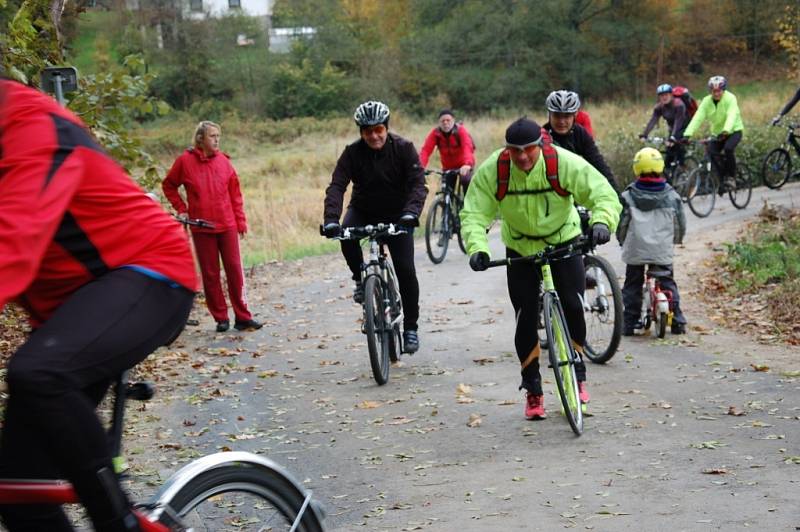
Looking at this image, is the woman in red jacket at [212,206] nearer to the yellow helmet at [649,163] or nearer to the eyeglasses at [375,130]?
the eyeglasses at [375,130]

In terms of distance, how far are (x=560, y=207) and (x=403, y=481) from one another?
2.24 metres

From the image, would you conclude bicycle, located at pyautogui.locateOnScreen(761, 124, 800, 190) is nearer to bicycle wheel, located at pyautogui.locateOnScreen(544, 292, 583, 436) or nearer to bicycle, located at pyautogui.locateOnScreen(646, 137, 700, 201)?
bicycle, located at pyautogui.locateOnScreen(646, 137, 700, 201)

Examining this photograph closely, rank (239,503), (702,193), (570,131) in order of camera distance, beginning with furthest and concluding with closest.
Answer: (702,193), (570,131), (239,503)

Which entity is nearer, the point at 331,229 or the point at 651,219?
the point at 331,229

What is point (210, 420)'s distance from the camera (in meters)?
8.48

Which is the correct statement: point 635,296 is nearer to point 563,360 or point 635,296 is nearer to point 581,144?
point 581,144

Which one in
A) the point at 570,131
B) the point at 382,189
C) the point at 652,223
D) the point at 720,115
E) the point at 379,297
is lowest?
the point at 379,297

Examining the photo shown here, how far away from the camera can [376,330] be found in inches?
367

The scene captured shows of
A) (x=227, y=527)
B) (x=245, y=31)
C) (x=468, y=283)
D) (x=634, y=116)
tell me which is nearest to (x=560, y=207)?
(x=227, y=527)

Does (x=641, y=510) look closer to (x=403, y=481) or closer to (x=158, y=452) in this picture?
(x=403, y=481)

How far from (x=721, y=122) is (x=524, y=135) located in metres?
13.2

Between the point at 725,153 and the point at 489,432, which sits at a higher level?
the point at 725,153

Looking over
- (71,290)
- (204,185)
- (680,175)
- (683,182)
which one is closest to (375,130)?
(204,185)

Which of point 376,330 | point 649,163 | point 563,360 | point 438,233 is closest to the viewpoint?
point 563,360
